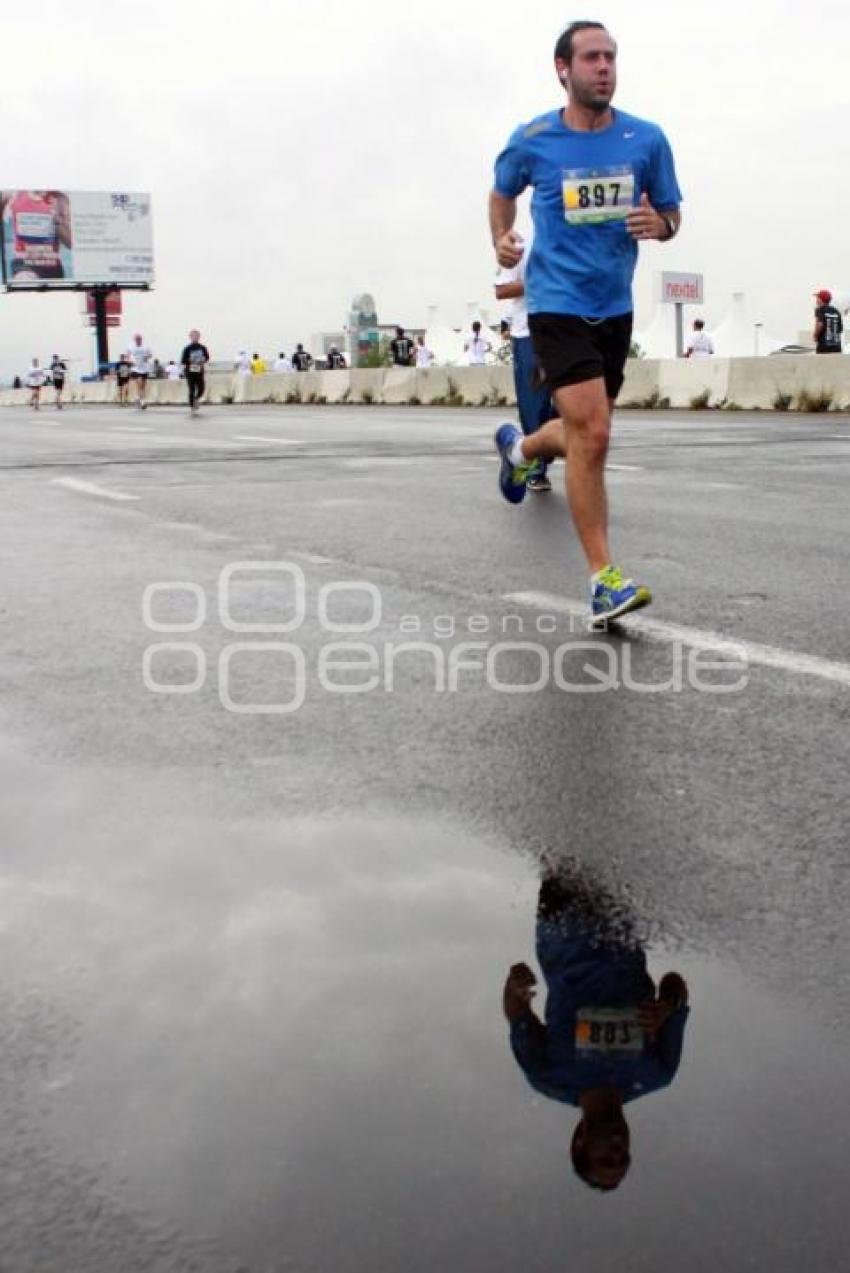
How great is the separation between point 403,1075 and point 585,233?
413 cm

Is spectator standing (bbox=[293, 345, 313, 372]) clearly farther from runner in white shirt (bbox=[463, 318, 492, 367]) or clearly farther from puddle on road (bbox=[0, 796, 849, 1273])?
puddle on road (bbox=[0, 796, 849, 1273])

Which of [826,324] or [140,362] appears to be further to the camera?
[140,362]

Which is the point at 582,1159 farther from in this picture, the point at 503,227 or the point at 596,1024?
the point at 503,227

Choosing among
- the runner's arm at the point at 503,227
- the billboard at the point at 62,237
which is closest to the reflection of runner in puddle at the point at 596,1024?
the runner's arm at the point at 503,227

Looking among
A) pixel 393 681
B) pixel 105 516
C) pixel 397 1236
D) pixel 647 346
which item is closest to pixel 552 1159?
pixel 397 1236

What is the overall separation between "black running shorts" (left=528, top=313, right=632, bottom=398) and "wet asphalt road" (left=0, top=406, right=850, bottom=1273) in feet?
2.64

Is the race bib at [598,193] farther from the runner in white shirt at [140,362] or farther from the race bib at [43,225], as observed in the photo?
the race bib at [43,225]

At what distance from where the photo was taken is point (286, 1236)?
5.84ft

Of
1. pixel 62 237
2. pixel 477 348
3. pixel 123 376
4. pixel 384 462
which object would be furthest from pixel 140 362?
pixel 62 237

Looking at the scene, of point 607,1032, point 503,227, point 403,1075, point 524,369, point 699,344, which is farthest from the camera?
point 699,344

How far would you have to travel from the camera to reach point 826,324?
2622 centimetres

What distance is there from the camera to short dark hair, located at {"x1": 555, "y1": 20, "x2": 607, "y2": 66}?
5648 millimetres

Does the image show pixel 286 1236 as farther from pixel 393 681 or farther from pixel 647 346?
pixel 647 346

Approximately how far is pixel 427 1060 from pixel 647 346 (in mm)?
69466
